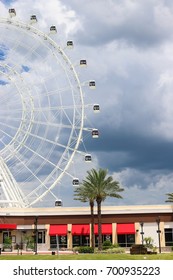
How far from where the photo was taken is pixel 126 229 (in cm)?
7200

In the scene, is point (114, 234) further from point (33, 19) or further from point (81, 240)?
point (33, 19)

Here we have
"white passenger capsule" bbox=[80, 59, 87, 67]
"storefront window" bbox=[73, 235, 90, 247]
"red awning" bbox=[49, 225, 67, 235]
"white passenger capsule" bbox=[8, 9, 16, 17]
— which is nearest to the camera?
"white passenger capsule" bbox=[8, 9, 16, 17]

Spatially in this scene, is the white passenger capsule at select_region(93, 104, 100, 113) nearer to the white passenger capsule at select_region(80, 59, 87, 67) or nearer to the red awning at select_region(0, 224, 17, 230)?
the white passenger capsule at select_region(80, 59, 87, 67)

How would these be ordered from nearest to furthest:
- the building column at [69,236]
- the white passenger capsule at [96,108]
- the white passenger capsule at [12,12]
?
1. the white passenger capsule at [12,12]
2. the white passenger capsule at [96,108]
3. the building column at [69,236]

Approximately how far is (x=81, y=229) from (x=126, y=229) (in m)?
6.38

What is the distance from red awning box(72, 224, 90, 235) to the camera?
73.0 metres

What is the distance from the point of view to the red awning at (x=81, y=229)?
73.0 meters

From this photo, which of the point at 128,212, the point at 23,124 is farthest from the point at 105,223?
the point at 23,124

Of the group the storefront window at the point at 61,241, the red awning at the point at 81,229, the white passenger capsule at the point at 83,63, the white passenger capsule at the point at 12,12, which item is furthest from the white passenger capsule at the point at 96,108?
the storefront window at the point at 61,241

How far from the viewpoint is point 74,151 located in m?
66.2

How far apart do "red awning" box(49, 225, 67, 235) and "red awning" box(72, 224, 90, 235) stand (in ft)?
4.20

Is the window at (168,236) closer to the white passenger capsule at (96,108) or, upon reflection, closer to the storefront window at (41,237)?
the storefront window at (41,237)

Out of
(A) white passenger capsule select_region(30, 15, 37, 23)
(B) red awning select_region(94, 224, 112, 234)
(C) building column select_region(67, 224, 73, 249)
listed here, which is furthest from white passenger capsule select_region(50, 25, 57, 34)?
(B) red awning select_region(94, 224, 112, 234)
